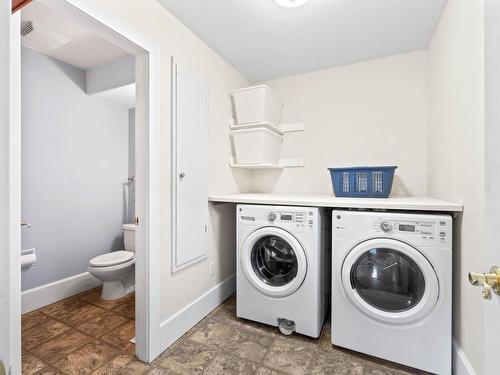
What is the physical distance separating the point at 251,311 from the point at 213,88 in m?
1.85

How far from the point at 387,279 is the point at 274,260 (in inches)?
30.2

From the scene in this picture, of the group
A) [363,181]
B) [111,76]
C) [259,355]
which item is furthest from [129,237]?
[363,181]

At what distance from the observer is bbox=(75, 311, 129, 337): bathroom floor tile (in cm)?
177

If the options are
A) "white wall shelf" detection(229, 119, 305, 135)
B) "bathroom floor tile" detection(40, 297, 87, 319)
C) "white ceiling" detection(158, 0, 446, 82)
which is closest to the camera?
Result: "white ceiling" detection(158, 0, 446, 82)

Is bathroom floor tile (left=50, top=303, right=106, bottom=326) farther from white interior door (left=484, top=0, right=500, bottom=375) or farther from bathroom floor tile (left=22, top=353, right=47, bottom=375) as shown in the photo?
white interior door (left=484, top=0, right=500, bottom=375)

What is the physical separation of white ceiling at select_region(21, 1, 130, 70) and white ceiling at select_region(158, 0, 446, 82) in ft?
2.88

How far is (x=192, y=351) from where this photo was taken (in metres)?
1.58

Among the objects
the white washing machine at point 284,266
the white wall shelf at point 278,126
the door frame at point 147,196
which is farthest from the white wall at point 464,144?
the door frame at point 147,196

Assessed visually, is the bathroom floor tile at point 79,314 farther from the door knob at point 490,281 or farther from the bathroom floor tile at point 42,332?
the door knob at point 490,281

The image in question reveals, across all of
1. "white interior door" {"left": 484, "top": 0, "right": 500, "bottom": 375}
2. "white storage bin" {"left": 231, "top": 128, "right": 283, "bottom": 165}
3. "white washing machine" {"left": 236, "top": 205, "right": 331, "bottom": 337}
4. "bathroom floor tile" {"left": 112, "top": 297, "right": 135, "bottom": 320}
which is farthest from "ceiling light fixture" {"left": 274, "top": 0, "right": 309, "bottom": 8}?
"bathroom floor tile" {"left": 112, "top": 297, "right": 135, "bottom": 320}

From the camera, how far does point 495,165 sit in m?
0.52

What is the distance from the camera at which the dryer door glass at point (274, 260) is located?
1.83 metres

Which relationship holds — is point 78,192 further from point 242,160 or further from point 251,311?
point 251,311

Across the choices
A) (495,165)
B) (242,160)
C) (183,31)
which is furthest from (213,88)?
(495,165)
